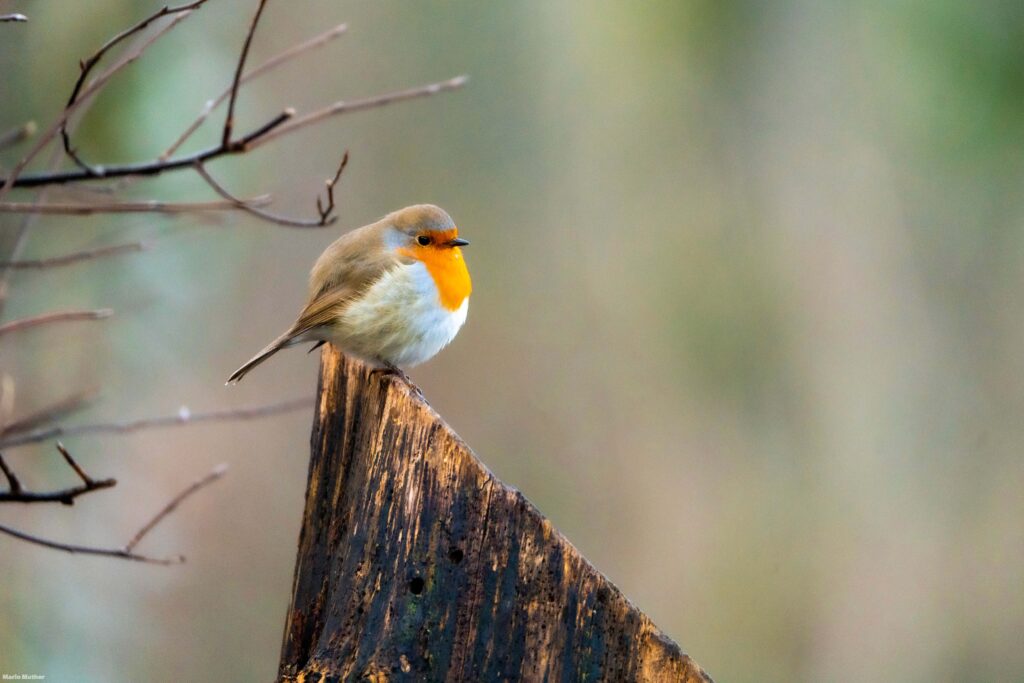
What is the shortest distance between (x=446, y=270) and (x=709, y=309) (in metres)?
5.57

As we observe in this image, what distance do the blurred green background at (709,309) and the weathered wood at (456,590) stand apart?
17.9 feet

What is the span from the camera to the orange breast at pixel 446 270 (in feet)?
12.9

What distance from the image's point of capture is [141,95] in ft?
17.6

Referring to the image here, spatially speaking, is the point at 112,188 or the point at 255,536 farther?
the point at 255,536

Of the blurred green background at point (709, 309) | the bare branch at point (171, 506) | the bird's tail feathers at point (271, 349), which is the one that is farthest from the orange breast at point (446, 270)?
the blurred green background at point (709, 309)

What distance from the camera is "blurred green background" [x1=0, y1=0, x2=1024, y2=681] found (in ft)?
26.3

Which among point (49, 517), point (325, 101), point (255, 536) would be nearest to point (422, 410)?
point (49, 517)

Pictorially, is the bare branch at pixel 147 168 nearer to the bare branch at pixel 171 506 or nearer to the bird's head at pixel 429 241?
the bare branch at pixel 171 506

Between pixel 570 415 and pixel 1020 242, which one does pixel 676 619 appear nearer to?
pixel 570 415

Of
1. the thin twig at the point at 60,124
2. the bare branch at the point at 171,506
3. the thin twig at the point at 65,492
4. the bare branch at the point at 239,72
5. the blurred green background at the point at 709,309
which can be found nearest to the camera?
the thin twig at the point at 65,492

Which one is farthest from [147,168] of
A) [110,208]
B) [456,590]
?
[456,590]

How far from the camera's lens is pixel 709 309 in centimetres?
923

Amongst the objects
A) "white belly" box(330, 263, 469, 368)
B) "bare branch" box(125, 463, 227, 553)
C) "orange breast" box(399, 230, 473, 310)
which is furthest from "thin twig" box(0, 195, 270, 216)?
"orange breast" box(399, 230, 473, 310)

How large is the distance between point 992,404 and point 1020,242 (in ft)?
4.27
